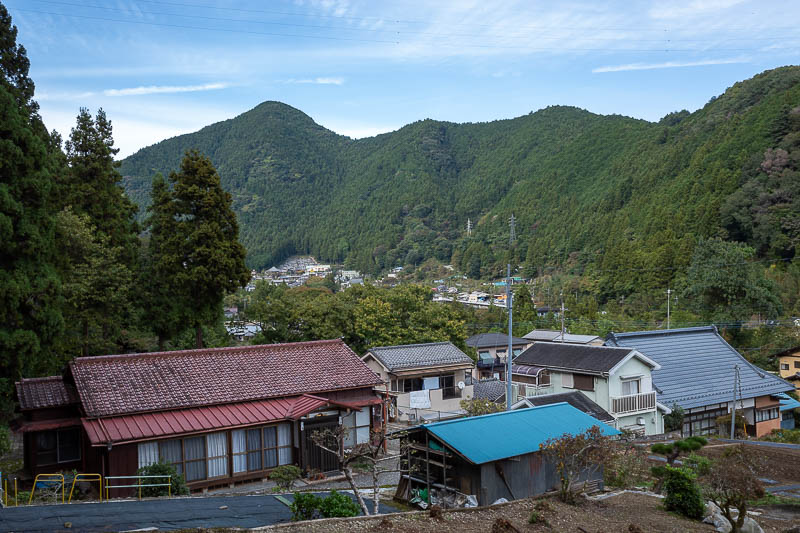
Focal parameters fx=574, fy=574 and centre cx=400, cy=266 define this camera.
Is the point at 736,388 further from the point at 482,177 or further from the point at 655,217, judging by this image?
the point at 482,177

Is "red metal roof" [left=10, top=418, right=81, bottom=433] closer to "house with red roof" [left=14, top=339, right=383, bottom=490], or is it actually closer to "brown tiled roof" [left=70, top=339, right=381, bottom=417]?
"house with red roof" [left=14, top=339, right=383, bottom=490]

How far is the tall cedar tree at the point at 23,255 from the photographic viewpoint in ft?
50.1

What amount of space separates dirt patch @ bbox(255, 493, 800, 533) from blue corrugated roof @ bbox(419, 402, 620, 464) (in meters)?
1.16

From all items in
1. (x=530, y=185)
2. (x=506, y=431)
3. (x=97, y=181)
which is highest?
(x=530, y=185)

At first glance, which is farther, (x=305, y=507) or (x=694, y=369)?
(x=694, y=369)

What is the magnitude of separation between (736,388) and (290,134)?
171859mm

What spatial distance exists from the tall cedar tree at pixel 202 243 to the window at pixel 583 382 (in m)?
15.1

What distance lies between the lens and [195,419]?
16.0m

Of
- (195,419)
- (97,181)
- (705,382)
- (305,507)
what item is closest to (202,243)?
(97,181)

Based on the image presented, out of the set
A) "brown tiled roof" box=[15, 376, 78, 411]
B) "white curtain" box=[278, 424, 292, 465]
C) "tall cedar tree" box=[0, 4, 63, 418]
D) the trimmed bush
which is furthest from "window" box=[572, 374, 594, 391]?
"tall cedar tree" box=[0, 4, 63, 418]

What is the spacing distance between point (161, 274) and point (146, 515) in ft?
55.9

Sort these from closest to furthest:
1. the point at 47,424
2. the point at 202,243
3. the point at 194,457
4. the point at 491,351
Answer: the point at 47,424 → the point at 194,457 → the point at 202,243 → the point at 491,351

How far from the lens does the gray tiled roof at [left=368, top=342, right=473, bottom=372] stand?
86.0ft

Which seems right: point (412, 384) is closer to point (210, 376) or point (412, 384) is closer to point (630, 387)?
point (630, 387)
